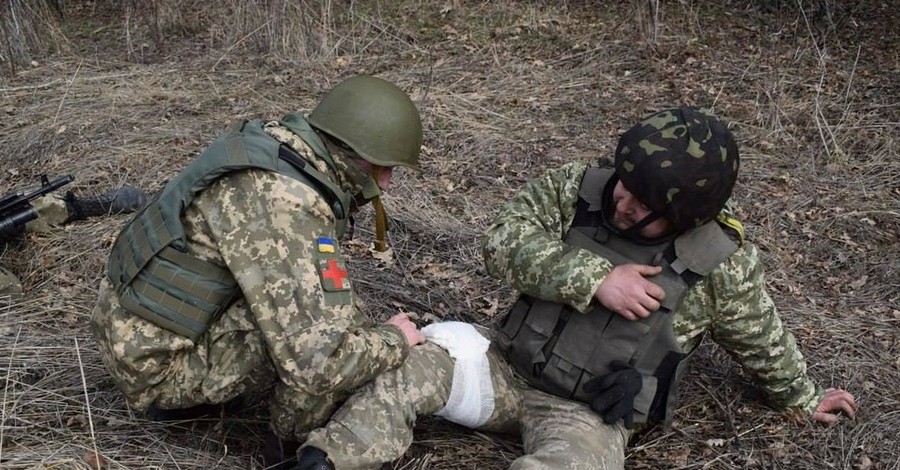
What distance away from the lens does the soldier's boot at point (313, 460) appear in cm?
281

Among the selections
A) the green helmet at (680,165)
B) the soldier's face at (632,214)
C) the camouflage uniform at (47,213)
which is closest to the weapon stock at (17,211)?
the camouflage uniform at (47,213)

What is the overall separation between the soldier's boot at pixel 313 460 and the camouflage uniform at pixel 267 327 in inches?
7.9

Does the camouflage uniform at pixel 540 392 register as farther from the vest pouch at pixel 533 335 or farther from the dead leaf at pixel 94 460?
the dead leaf at pixel 94 460

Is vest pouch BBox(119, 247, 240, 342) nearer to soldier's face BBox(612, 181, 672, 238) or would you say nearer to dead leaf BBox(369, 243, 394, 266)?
soldier's face BBox(612, 181, 672, 238)

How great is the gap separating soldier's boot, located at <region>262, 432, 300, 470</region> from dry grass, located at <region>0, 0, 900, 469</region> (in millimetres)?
69

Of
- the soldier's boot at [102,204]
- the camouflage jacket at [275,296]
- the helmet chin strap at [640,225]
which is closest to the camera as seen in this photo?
the camouflage jacket at [275,296]

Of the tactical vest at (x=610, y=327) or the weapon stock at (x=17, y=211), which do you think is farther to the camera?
the weapon stock at (x=17, y=211)

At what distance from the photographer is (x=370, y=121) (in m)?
3.02

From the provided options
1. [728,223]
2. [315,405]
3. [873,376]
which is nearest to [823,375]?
[873,376]

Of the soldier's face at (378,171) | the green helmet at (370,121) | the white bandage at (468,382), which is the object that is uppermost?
the green helmet at (370,121)

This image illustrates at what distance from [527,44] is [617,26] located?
3.34ft

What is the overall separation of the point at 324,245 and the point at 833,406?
2.33 metres

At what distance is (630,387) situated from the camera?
3.13 meters

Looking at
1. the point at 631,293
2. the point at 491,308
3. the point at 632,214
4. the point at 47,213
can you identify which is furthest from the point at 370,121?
the point at 47,213
